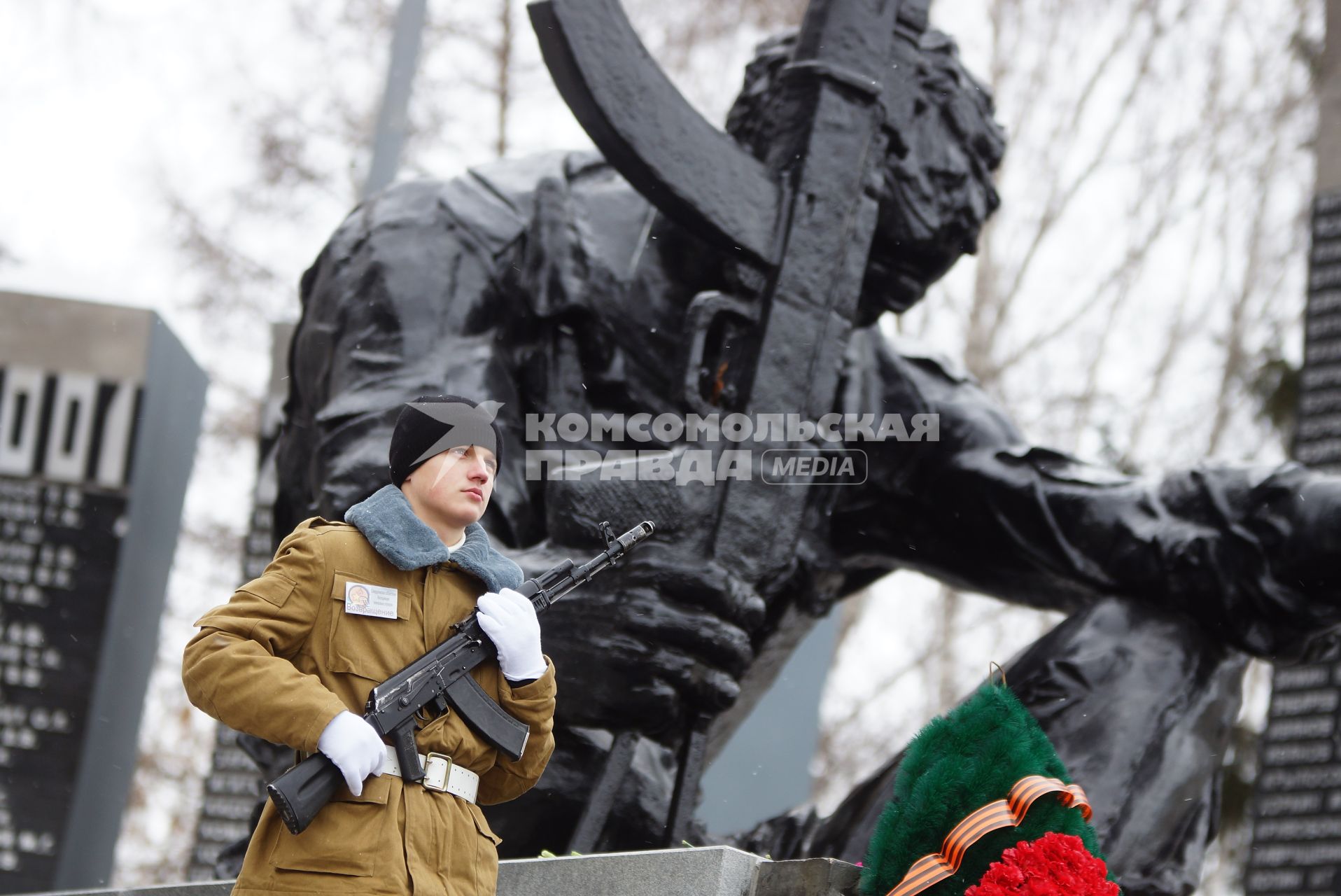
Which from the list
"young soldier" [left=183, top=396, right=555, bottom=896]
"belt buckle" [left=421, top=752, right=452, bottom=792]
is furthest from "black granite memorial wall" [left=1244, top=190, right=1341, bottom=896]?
"belt buckle" [left=421, top=752, right=452, bottom=792]

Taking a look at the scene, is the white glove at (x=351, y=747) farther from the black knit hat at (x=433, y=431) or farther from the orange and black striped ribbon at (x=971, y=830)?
the orange and black striped ribbon at (x=971, y=830)

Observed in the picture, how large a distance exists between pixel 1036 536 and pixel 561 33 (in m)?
1.76

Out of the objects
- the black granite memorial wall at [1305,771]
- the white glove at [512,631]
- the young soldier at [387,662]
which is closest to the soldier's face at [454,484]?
the young soldier at [387,662]

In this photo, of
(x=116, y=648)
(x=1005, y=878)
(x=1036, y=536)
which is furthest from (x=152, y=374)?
(x=1005, y=878)

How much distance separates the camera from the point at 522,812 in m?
4.07

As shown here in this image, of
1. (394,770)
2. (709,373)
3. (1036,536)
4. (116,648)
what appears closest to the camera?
(394,770)

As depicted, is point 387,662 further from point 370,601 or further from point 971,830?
point 971,830

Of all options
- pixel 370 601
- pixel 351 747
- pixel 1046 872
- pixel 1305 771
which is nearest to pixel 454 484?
pixel 370 601

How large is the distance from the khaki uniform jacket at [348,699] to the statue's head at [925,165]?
6.32ft

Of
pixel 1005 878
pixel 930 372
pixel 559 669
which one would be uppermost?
pixel 930 372

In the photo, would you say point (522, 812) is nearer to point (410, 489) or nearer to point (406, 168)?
point (410, 489)

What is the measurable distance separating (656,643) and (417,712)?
103cm

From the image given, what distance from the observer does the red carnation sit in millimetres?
2557

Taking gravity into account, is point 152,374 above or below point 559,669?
above
